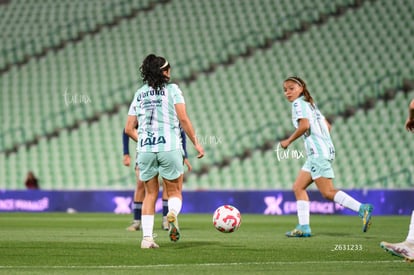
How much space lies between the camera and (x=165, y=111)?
9805 mm

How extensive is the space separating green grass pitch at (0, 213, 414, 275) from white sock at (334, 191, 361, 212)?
0.39 meters

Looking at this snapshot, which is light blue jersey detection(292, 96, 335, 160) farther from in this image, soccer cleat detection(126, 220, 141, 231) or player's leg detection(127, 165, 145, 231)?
soccer cleat detection(126, 220, 141, 231)

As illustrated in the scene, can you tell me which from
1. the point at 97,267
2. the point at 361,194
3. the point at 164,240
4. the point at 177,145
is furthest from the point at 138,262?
the point at 361,194

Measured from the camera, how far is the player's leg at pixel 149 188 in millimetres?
9719

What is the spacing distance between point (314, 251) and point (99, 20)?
77.2 ft

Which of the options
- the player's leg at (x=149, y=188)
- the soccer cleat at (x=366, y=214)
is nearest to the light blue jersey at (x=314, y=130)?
the soccer cleat at (x=366, y=214)

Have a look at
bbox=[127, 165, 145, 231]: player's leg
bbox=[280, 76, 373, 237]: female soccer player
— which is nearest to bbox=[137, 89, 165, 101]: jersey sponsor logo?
bbox=[280, 76, 373, 237]: female soccer player

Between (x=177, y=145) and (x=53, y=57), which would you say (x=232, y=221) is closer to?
(x=177, y=145)

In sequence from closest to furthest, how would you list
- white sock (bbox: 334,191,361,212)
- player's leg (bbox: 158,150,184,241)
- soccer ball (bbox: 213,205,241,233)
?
player's leg (bbox: 158,150,184,241), soccer ball (bbox: 213,205,241,233), white sock (bbox: 334,191,361,212)

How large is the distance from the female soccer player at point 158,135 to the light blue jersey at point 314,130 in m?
2.52

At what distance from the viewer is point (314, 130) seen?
39.7 ft

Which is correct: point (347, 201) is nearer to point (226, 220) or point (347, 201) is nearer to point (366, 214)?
point (366, 214)

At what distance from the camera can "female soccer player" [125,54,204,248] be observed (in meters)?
9.70

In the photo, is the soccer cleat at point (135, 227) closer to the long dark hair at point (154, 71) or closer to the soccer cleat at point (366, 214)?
the soccer cleat at point (366, 214)
